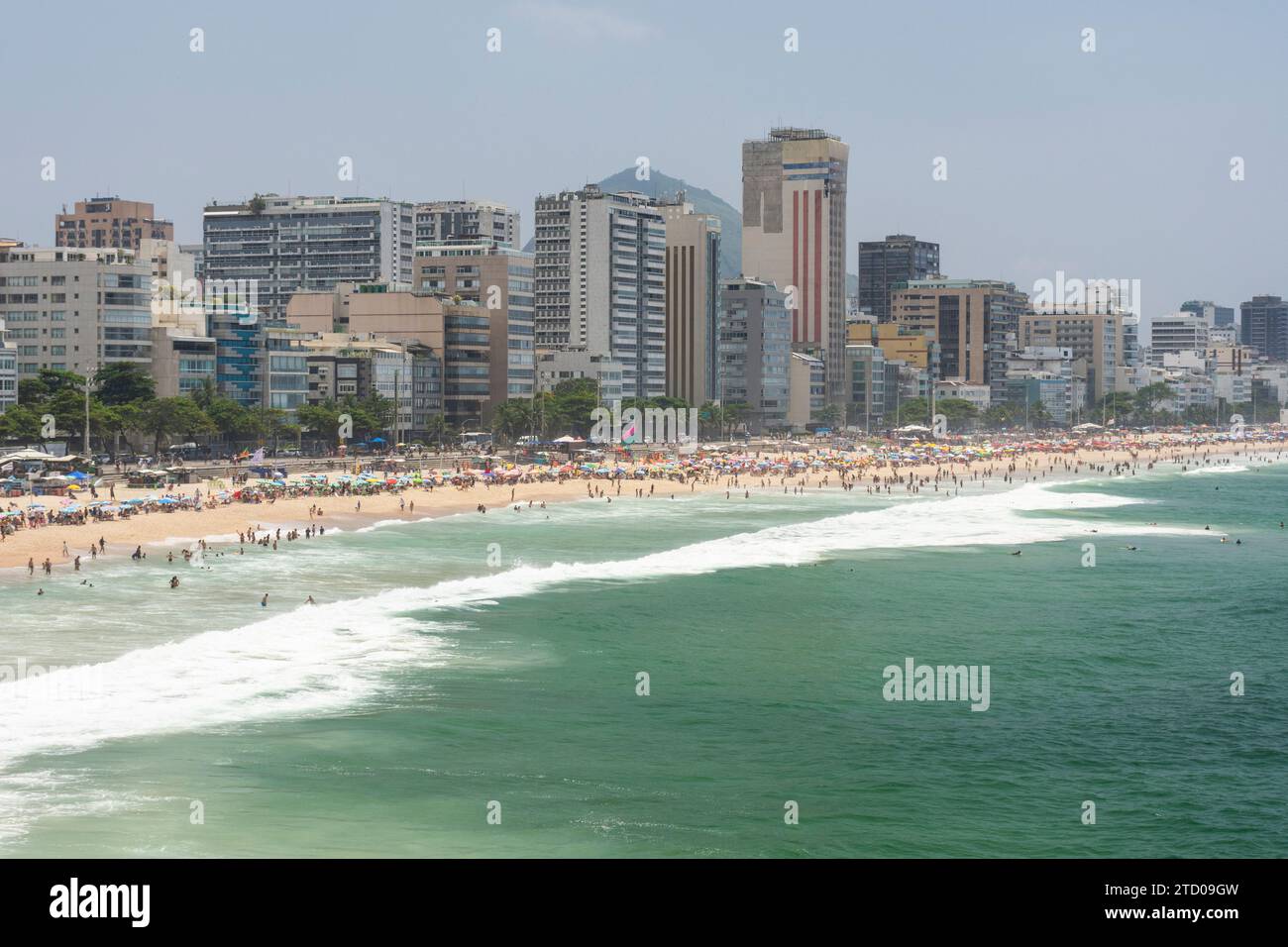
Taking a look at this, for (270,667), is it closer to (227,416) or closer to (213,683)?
(213,683)

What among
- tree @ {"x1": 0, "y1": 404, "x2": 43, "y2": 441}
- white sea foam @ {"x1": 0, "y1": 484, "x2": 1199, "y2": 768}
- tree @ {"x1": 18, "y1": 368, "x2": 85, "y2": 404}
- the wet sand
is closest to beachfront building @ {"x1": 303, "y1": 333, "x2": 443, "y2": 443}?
tree @ {"x1": 18, "y1": 368, "x2": 85, "y2": 404}

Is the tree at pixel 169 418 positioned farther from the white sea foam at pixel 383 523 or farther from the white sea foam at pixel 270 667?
the white sea foam at pixel 270 667

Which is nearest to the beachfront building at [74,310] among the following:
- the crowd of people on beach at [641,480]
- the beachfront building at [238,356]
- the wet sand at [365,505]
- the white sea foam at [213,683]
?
the beachfront building at [238,356]

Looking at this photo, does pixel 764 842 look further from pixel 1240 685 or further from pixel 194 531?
pixel 194 531

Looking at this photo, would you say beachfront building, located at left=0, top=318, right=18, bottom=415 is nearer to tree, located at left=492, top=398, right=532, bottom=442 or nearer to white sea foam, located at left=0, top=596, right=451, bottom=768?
tree, located at left=492, top=398, right=532, bottom=442

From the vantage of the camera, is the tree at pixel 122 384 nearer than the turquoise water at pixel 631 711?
No

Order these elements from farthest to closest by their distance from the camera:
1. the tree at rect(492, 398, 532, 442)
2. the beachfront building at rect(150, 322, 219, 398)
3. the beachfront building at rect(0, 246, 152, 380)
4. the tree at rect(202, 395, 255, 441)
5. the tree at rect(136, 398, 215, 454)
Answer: the tree at rect(492, 398, 532, 442) → the beachfront building at rect(150, 322, 219, 398) → the beachfront building at rect(0, 246, 152, 380) → the tree at rect(202, 395, 255, 441) → the tree at rect(136, 398, 215, 454)
